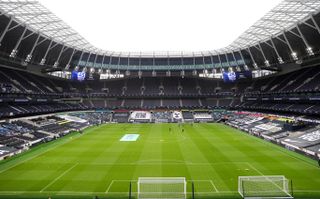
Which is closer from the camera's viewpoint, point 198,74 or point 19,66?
point 19,66

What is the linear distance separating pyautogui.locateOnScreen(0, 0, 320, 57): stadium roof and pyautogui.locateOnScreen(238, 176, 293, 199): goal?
30270 mm

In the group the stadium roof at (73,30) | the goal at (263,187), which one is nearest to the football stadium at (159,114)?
the goal at (263,187)

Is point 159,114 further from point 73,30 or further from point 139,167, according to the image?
point 139,167

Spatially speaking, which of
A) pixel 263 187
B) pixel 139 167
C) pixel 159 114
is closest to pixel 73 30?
pixel 159 114

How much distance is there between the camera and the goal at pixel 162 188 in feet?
62.1

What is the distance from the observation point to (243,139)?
45.1 metres

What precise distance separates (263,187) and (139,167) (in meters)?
12.3

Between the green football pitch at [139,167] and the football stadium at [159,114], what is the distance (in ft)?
0.44

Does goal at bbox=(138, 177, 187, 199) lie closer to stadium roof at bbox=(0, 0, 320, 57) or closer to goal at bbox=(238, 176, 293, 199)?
goal at bbox=(238, 176, 293, 199)

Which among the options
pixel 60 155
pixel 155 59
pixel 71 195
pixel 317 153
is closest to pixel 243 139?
pixel 317 153

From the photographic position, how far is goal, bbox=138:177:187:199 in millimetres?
18922

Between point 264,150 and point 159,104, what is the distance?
59126 mm

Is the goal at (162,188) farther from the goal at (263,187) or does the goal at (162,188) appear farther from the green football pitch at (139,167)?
the goal at (263,187)

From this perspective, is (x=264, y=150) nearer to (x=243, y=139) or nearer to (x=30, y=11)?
(x=243, y=139)
